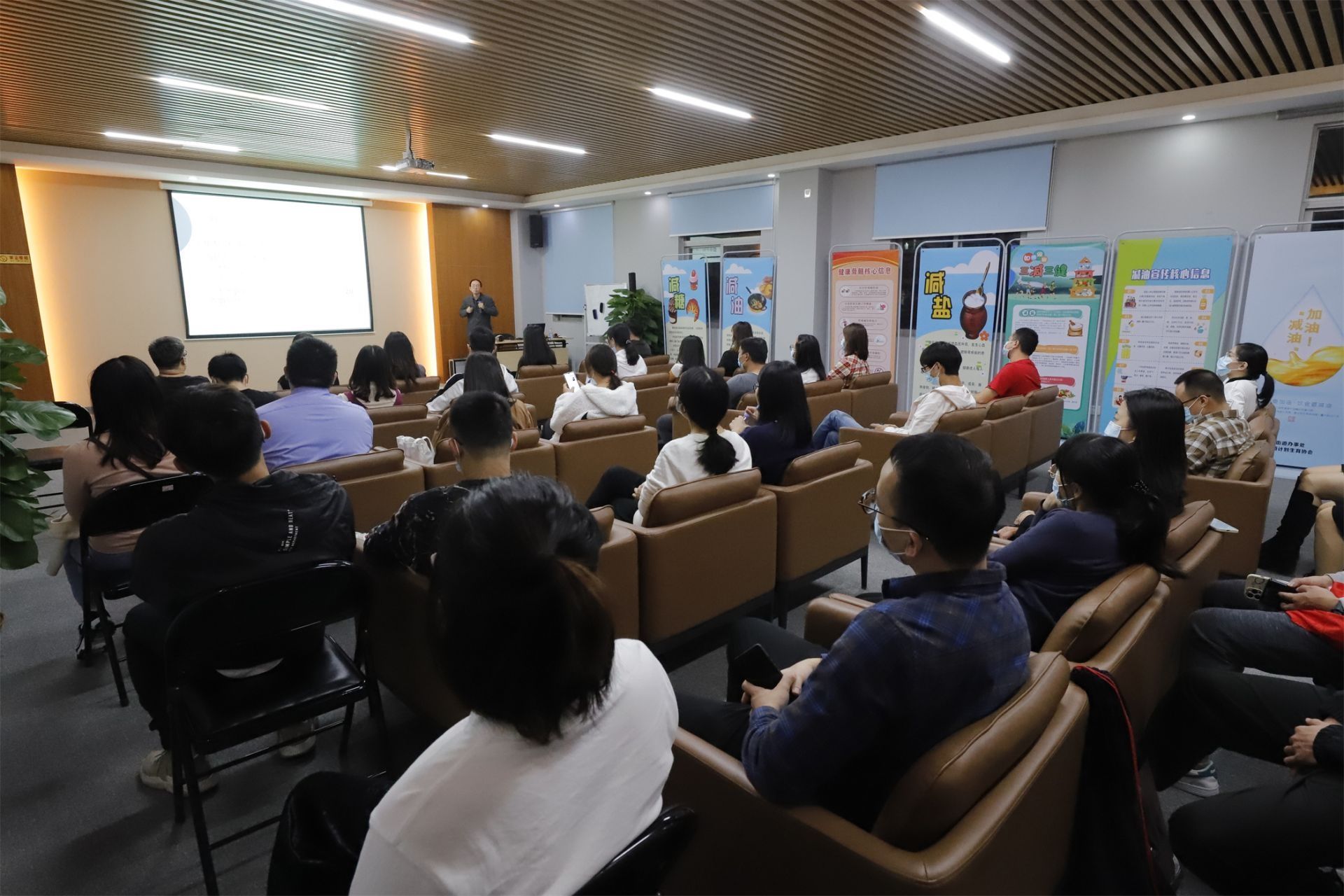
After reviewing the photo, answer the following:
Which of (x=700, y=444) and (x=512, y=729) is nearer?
(x=512, y=729)

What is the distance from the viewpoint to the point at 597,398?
15.0ft

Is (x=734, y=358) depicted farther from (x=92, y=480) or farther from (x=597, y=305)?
(x=92, y=480)

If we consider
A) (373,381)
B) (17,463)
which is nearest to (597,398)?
(373,381)

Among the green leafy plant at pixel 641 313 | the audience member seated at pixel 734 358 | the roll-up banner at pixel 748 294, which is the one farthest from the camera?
the green leafy plant at pixel 641 313

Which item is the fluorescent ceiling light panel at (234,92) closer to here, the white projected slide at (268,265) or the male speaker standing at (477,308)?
the white projected slide at (268,265)

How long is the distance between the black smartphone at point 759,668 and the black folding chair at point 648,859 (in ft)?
2.07

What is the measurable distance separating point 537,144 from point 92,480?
5.60 meters

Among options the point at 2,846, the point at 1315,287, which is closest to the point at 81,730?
the point at 2,846

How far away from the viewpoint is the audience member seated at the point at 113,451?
246 centimetres


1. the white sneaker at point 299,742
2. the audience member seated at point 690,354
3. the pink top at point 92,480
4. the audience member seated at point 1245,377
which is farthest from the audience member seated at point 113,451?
the audience member seated at point 1245,377

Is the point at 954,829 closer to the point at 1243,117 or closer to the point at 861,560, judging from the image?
the point at 861,560

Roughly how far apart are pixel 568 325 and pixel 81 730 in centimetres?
938

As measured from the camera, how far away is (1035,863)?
130 centimetres

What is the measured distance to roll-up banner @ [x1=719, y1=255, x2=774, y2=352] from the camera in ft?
27.1
